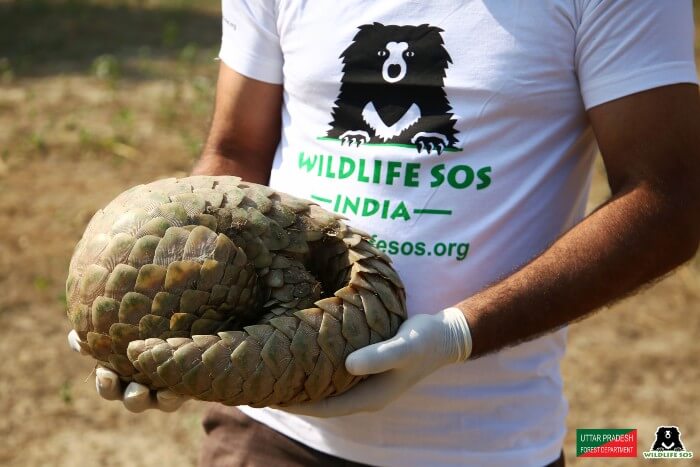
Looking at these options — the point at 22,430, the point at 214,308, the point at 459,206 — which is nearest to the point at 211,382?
the point at 214,308

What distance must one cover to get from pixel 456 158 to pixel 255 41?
545 mm

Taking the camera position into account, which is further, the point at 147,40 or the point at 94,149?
the point at 147,40

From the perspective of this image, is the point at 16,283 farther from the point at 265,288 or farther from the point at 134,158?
the point at 265,288

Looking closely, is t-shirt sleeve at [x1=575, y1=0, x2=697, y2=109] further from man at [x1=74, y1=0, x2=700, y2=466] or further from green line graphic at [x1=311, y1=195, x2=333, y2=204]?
green line graphic at [x1=311, y1=195, x2=333, y2=204]

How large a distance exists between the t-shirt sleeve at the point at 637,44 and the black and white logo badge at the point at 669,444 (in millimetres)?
1881

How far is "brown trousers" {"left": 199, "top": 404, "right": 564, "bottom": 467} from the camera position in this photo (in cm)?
197

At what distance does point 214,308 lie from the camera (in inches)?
62.6

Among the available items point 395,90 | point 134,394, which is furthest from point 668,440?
point 134,394

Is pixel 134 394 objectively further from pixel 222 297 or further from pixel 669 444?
pixel 669 444

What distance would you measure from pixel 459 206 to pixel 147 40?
6351mm

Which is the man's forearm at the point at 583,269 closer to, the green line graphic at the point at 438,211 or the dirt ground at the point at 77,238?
the green line graphic at the point at 438,211

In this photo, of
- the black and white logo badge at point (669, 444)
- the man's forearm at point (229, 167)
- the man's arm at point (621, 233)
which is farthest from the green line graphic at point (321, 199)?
the black and white logo badge at point (669, 444)

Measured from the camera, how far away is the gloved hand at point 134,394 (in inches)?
64.7

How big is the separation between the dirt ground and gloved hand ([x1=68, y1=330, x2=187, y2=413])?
0.13 m
